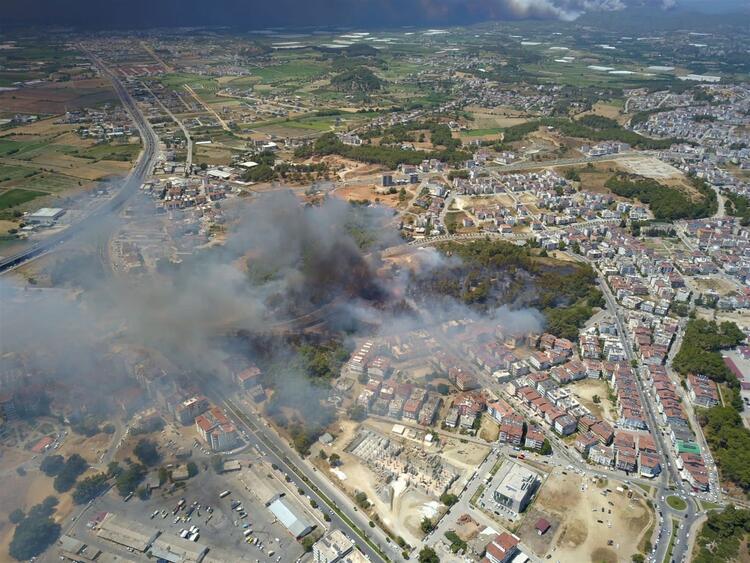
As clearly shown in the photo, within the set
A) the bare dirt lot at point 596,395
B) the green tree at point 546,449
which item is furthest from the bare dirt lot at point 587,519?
the bare dirt lot at point 596,395

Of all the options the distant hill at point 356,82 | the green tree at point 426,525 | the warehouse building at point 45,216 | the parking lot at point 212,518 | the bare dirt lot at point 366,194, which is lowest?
the distant hill at point 356,82

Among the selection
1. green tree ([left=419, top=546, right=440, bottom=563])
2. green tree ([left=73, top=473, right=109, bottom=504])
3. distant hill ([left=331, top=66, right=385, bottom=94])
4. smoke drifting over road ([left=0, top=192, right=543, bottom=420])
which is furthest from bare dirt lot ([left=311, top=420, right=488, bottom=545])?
distant hill ([left=331, top=66, right=385, bottom=94])

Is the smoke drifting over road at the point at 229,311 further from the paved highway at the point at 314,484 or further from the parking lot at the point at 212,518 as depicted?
the parking lot at the point at 212,518

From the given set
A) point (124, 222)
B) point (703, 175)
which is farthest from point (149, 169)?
point (703, 175)

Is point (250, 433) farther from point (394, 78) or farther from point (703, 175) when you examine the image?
point (394, 78)

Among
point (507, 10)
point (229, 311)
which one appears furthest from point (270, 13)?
point (229, 311)
